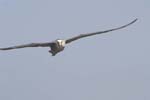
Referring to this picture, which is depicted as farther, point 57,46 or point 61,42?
point 61,42

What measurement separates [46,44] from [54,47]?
0.45 metres

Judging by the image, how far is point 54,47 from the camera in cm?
4112

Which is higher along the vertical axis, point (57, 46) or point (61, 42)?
point (61, 42)

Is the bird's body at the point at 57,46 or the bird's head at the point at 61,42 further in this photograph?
the bird's head at the point at 61,42

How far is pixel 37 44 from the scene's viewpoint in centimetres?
4100

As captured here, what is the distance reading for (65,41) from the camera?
4153 centimetres

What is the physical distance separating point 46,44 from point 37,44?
0.44m

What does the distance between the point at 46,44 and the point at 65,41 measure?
3.58 ft

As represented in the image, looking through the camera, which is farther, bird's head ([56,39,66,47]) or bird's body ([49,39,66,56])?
bird's head ([56,39,66,47])

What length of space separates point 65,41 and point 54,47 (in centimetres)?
71

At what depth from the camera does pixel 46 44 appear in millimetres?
40906

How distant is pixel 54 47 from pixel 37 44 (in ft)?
2.68
